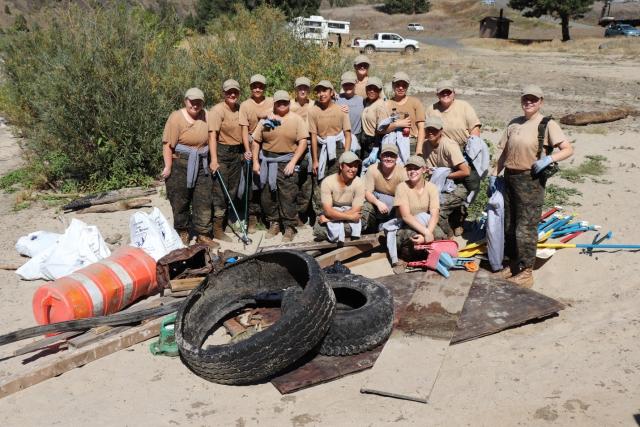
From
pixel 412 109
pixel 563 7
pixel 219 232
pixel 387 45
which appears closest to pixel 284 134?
pixel 219 232

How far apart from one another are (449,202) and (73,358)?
429 centimetres

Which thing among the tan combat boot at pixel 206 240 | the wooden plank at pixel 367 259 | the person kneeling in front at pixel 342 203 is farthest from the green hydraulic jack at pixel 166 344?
the wooden plank at pixel 367 259

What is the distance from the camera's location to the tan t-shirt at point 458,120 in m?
6.85

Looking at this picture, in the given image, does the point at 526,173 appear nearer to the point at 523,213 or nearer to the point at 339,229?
the point at 523,213

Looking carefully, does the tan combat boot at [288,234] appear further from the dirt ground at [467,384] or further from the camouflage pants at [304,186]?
the dirt ground at [467,384]

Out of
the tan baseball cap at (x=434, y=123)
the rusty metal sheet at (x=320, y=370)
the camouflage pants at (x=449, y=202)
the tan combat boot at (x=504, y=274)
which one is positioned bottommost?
the rusty metal sheet at (x=320, y=370)

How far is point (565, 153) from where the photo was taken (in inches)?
214

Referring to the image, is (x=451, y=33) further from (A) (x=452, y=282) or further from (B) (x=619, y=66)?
(A) (x=452, y=282)

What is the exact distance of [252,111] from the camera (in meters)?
7.18

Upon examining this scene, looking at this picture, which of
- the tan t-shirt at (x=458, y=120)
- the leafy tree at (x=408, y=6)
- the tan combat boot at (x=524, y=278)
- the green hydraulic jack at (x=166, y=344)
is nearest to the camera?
the green hydraulic jack at (x=166, y=344)

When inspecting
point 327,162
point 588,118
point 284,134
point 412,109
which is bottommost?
point 588,118

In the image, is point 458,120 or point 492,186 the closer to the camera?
point 492,186

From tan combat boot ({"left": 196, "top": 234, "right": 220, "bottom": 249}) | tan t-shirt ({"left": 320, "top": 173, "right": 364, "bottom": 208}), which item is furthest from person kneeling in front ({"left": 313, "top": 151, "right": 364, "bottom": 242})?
tan combat boot ({"left": 196, "top": 234, "right": 220, "bottom": 249})

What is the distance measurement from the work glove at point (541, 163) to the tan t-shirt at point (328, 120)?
2.41m
